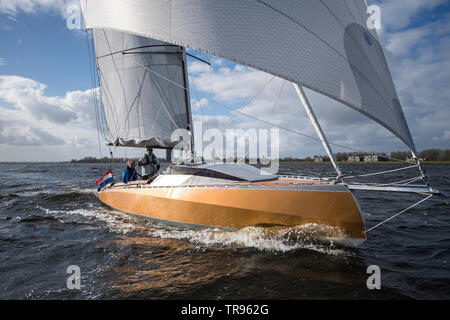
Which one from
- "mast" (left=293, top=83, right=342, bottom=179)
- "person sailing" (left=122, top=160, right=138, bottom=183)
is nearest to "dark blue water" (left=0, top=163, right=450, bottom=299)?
"mast" (left=293, top=83, right=342, bottom=179)

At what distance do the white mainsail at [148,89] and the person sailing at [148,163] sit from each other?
0.40m

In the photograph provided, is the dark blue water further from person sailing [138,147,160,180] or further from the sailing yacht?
person sailing [138,147,160,180]

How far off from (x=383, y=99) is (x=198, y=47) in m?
3.09

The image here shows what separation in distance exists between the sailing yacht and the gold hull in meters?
0.02

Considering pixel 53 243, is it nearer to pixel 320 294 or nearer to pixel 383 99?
pixel 320 294

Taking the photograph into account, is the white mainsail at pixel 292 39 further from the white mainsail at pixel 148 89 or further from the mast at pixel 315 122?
the white mainsail at pixel 148 89

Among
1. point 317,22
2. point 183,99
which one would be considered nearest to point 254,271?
point 317,22

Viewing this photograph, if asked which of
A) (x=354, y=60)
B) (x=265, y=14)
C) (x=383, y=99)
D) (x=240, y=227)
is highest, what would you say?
(x=265, y=14)

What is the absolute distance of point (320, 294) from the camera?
3549mm

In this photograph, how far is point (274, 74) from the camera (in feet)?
11.3

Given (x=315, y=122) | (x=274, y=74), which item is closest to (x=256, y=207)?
(x=315, y=122)

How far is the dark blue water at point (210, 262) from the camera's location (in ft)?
12.1

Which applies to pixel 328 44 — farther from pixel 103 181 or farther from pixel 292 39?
pixel 103 181

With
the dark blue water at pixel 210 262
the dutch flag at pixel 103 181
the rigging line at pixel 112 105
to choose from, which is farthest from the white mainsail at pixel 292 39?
the dutch flag at pixel 103 181
